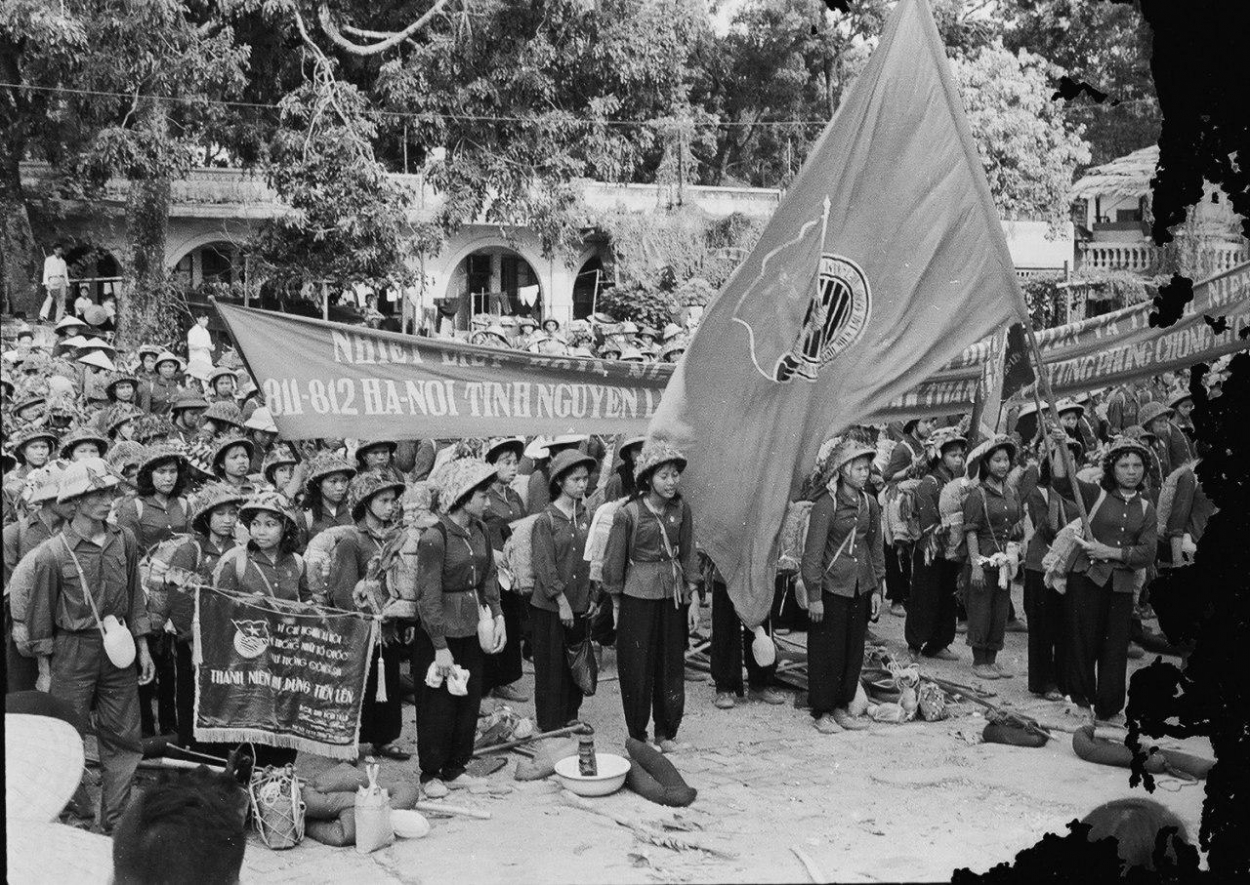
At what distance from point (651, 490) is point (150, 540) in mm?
3278

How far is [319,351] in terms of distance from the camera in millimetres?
8039

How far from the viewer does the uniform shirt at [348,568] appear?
8828 mm

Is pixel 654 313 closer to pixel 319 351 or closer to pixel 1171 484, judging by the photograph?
pixel 1171 484

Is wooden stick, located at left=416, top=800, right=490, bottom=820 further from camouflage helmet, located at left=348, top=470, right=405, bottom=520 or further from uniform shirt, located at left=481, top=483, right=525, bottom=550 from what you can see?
uniform shirt, located at left=481, top=483, right=525, bottom=550

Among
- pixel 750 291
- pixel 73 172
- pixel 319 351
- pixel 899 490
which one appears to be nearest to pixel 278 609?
pixel 319 351

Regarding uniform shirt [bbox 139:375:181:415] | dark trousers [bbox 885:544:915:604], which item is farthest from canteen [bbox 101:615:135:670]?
dark trousers [bbox 885:544:915:604]

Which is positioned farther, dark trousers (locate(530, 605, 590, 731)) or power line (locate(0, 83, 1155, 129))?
power line (locate(0, 83, 1155, 129))

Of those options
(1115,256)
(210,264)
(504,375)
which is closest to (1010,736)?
(504,375)

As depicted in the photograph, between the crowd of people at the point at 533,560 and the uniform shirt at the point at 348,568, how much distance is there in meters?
0.02

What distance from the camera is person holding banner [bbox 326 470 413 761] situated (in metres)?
8.87

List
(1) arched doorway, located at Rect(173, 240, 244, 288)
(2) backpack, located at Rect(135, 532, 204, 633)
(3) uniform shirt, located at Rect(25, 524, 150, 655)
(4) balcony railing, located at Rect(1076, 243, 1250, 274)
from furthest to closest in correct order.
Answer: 1. (4) balcony railing, located at Rect(1076, 243, 1250, 274)
2. (1) arched doorway, located at Rect(173, 240, 244, 288)
3. (2) backpack, located at Rect(135, 532, 204, 633)
4. (3) uniform shirt, located at Rect(25, 524, 150, 655)

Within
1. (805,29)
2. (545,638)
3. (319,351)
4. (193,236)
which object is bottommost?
(545,638)

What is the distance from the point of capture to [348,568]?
888 centimetres

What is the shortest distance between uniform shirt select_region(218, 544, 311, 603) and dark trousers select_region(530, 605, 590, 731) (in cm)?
175
